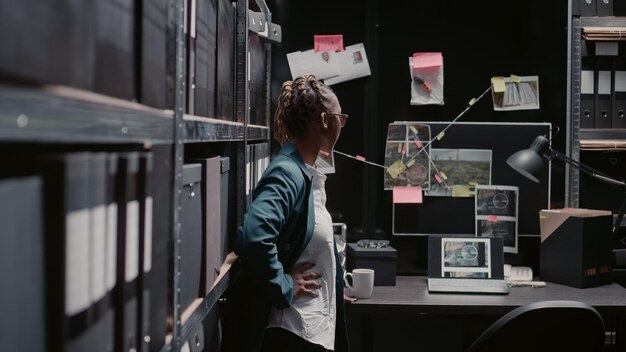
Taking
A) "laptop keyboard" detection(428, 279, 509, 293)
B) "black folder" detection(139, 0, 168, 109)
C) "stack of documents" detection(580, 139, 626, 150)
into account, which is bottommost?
"laptop keyboard" detection(428, 279, 509, 293)

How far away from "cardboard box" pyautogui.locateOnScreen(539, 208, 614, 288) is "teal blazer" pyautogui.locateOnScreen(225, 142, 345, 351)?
123 cm

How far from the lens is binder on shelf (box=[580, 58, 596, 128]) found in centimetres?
268

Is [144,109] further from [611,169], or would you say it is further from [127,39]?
[611,169]

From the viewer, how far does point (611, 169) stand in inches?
113

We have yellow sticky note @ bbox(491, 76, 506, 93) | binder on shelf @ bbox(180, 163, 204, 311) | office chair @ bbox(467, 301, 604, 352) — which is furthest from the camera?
yellow sticky note @ bbox(491, 76, 506, 93)

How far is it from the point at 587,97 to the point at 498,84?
0.37 m

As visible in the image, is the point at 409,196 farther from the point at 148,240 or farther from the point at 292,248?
the point at 148,240

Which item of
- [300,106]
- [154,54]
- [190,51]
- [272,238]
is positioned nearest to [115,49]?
[154,54]

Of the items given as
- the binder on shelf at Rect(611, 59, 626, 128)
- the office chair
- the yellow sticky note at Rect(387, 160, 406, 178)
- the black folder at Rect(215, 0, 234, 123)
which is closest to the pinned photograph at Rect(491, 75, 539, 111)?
the binder on shelf at Rect(611, 59, 626, 128)

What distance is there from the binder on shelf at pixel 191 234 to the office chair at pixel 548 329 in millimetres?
893

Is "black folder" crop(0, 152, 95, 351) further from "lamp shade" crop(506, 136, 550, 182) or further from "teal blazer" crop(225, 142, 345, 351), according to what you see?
"lamp shade" crop(506, 136, 550, 182)

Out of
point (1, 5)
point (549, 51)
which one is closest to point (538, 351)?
point (549, 51)

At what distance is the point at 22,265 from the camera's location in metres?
0.52

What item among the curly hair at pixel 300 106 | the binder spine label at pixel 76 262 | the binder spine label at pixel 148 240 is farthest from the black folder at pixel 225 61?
the binder spine label at pixel 76 262
